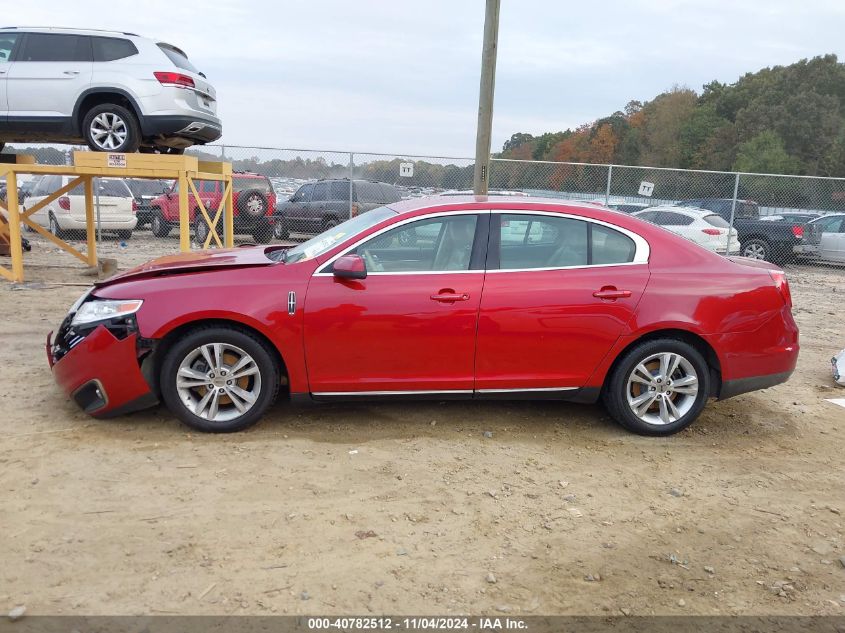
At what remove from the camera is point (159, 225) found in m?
17.6

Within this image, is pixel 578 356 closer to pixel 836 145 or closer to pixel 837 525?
pixel 837 525

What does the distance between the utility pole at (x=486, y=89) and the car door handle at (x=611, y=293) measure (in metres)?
3.66

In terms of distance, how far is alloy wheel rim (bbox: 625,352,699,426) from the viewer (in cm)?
466

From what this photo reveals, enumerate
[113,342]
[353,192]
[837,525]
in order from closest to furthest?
[837,525]
[113,342]
[353,192]

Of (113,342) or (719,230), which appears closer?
(113,342)

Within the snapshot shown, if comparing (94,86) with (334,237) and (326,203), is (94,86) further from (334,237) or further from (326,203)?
(326,203)

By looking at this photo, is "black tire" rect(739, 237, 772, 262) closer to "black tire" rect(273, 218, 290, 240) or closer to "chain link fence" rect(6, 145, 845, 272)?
"chain link fence" rect(6, 145, 845, 272)

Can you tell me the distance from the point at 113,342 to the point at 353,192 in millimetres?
11117

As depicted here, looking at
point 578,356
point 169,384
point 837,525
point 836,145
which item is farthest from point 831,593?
point 836,145

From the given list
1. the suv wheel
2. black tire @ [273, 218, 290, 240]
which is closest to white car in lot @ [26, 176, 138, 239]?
the suv wheel

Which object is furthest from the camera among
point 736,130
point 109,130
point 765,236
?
point 736,130

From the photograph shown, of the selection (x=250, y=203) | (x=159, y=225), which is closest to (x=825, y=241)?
(x=250, y=203)

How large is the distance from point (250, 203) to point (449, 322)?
12047 mm

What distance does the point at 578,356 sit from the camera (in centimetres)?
459
